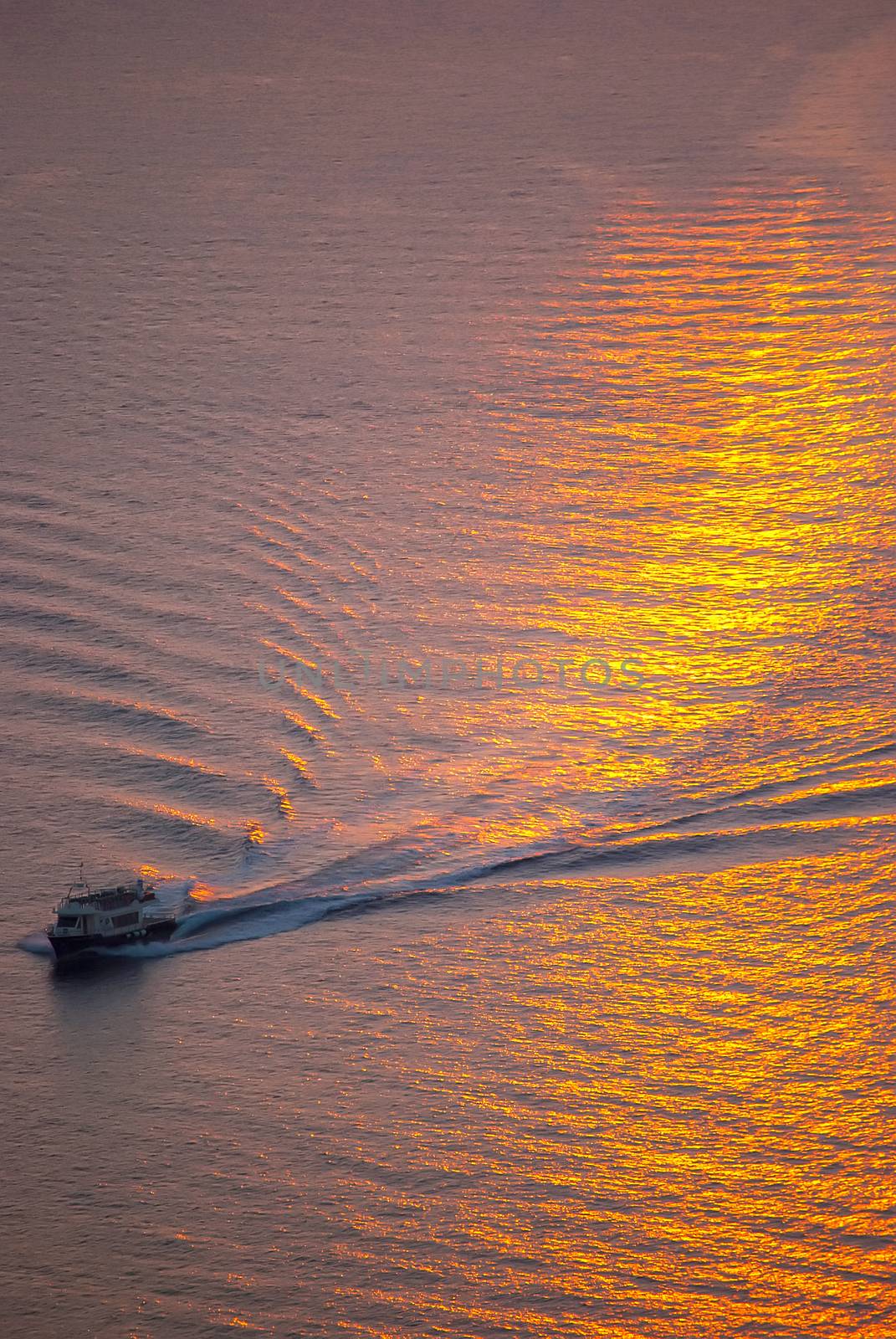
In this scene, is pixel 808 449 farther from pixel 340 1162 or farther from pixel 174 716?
pixel 340 1162

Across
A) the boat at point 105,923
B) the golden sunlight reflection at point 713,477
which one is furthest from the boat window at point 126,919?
the golden sunlight reflection at point 713,477

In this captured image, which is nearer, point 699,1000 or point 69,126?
point 699,1000

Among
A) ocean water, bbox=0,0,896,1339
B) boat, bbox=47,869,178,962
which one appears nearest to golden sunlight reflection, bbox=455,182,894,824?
ocean water, bbox=0,0,896,1339

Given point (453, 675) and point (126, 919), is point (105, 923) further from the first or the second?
point (453, 675)

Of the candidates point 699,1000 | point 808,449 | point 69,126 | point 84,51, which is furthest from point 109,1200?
point 84,51

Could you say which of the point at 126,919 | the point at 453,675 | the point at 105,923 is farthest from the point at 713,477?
the point at 105,923

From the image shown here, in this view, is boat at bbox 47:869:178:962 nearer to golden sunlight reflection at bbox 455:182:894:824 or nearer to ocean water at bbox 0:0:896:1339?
ocean water at bbox 0:0:896:1339

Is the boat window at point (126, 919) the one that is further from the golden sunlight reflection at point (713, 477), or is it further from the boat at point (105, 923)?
the golden sunlight reflection at point (713, 477)
